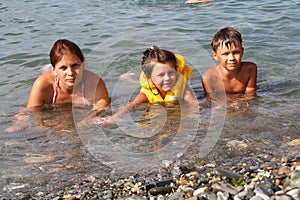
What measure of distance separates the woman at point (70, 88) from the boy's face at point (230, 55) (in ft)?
5.43

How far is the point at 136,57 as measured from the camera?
27.9ft

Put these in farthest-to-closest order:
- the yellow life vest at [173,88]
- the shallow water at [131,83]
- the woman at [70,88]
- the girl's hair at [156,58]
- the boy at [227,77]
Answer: the boy at [227,77], the yellow life vest at [173,88], the girl's hair at [156,58], the woman at [70,88], the shallow water at [131,83]

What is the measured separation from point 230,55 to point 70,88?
7.11 ft

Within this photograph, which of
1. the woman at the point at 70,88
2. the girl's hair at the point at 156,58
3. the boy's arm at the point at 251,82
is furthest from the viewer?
the boy's arm at the point at 251,82

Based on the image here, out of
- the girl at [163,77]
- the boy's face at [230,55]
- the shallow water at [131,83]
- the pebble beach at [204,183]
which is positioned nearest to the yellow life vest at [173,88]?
the girl at [163,77]

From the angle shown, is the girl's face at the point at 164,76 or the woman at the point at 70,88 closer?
the woman at the point at 70,88

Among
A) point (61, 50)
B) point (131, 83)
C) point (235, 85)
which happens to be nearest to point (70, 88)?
point (61, 50)

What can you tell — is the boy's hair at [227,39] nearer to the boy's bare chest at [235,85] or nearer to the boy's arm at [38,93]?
the boy's bare chest at [235,85]

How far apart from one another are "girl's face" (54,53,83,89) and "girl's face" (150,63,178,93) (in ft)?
3.13

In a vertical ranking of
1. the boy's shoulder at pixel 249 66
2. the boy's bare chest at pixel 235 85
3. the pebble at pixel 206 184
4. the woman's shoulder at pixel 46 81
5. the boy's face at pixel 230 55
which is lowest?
the boy's bare chest at pixel 235 85

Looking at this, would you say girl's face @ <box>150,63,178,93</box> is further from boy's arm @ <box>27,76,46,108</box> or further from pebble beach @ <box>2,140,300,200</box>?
pebble beach @ <box>2,140,300,200</box>

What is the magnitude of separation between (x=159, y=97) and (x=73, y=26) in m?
5.24

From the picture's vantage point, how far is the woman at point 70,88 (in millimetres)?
5648

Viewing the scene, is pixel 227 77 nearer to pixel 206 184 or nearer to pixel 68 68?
pixel 68 68
